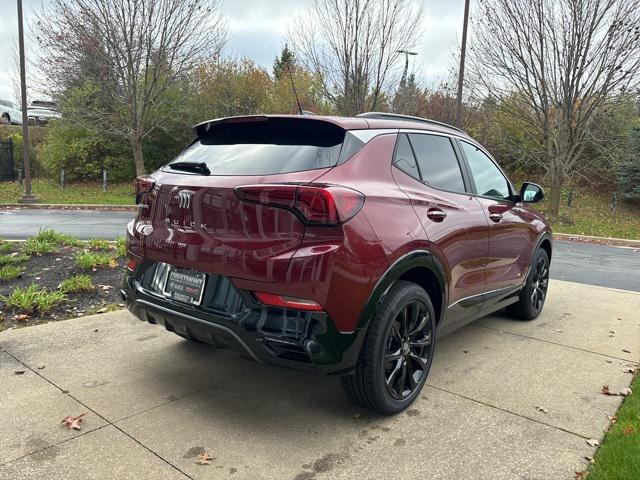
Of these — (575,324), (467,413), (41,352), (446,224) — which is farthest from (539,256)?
(41,352)

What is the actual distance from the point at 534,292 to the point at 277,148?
3465 mm

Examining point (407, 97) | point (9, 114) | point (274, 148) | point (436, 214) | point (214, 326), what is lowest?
point (214, 326)

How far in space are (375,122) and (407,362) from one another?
1496mm

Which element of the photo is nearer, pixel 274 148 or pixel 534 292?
pixel 274 148

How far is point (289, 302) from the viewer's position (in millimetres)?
2615

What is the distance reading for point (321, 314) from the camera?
8.57ft

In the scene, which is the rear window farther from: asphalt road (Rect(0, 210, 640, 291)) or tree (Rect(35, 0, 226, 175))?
tree (Rect(35, 0, 226, 175))

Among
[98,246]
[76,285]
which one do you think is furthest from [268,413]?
[98,246]

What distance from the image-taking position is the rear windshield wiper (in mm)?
3096

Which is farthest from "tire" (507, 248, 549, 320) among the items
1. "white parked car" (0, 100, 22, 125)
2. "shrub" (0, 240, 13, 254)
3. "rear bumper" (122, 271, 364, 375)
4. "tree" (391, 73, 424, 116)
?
"white parked car" (0, 100, 22, 125)

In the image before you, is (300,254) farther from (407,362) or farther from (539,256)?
(539,256)

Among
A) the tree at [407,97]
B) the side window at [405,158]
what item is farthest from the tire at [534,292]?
the tree at [407,97]

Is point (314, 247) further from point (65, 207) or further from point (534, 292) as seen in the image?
point (65, 207)

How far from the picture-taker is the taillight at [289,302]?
260 centimetres
